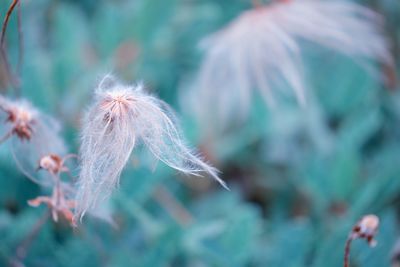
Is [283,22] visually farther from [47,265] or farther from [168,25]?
[47,265]

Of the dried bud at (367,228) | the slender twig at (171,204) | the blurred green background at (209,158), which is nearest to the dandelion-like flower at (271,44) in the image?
the blurred green background at (209,158)

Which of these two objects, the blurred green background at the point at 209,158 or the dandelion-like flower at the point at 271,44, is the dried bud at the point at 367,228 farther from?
the dandelion-like flower at the point at 271,44

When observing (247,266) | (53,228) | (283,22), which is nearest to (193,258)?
(247,266)

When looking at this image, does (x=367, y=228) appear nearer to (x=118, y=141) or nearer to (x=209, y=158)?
(x=118, y=141)

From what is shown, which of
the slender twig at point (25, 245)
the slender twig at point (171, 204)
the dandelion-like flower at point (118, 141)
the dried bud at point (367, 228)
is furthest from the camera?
the slender twig at point (171, 204)

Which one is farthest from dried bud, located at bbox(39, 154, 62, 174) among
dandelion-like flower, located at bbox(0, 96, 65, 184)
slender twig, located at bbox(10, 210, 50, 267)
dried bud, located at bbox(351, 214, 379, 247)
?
dried bud, located at bbox(351, 214, 379, 247)

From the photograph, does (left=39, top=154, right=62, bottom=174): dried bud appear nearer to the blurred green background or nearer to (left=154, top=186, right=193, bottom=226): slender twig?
the blurred green background

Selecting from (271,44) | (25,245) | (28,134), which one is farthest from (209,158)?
(28,134)
